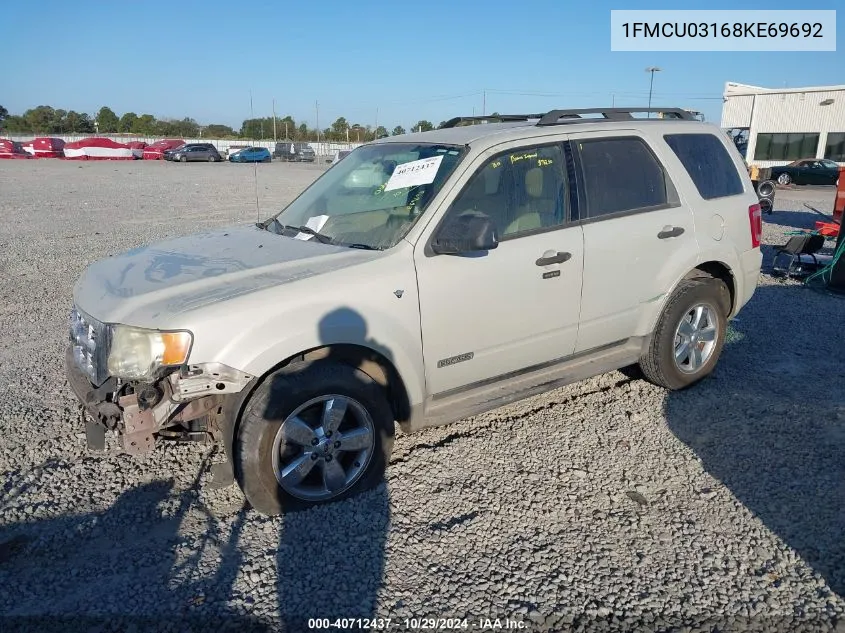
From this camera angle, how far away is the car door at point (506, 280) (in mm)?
3699

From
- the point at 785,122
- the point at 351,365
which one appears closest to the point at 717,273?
the point at 351,365

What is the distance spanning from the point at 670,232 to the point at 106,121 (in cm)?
9379

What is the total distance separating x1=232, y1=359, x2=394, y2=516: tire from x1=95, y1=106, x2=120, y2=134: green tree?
301 ft

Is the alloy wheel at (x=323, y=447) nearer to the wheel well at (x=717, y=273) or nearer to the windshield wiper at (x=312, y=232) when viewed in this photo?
the windshield wiper at (x=312, y=232)

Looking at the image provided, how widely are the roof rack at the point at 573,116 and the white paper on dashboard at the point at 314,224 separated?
5.16 feet

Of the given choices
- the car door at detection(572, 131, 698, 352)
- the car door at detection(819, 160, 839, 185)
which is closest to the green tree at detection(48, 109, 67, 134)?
the car door at detection(819, 160, 839, 185)

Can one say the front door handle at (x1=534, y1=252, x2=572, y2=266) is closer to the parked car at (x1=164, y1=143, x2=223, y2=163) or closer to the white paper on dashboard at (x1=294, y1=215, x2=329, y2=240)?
the white paper on dashboard at (x1=294, y1=215, x2=329, y2=240)

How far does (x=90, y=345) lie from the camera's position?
3422 millimetres

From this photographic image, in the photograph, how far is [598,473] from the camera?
3.95 m

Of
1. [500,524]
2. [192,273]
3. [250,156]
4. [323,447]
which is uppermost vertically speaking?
[192,273]

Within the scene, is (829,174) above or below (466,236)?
below

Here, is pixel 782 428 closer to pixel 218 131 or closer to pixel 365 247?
pixel 365 247

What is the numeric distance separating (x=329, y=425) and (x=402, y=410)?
471 mm

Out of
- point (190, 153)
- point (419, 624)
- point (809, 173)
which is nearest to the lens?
point (419, 624)
